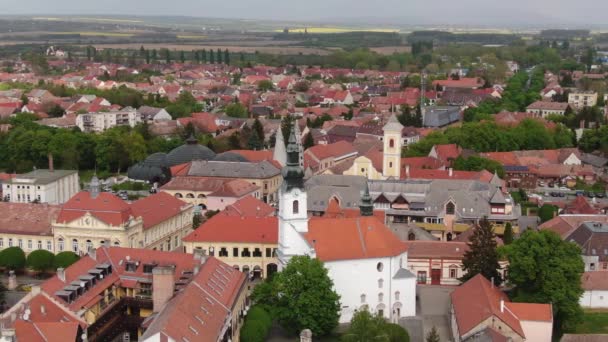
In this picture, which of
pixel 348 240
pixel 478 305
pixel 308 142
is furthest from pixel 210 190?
pixel 478 305

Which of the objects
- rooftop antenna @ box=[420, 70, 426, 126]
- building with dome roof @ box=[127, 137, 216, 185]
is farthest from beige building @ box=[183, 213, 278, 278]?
rooftop antenna @ box=[420, 70, 426, 126]

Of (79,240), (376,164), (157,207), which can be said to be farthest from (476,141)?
(79,240)

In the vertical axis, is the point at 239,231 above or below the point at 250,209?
above

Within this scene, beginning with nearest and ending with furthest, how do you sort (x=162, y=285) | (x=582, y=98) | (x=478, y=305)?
(x=162, y=285) → (x=478, y=305) → (x=582, y=98)

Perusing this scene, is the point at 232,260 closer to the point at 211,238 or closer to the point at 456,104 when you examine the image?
the point at 211,238

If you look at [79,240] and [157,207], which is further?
[157,207]

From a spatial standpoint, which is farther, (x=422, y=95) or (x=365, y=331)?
(x=422, y=95)

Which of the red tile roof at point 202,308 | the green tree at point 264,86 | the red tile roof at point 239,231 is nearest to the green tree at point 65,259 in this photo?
the red tile roof at point 239,231

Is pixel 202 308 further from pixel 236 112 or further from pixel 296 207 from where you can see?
pixel 236 112
